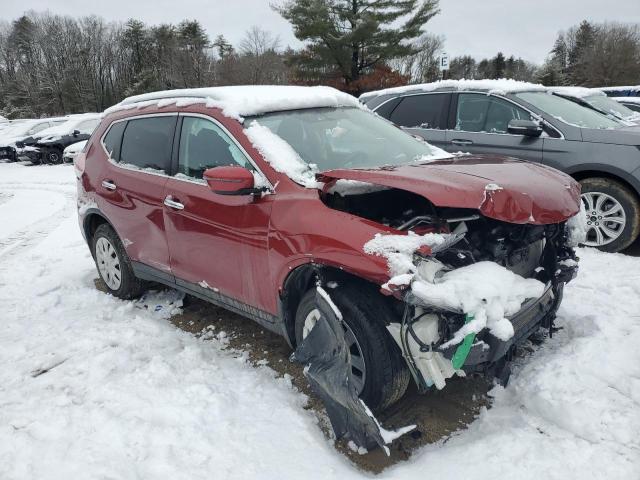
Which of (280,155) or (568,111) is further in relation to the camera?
(568,111)

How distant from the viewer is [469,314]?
2129 millimetres

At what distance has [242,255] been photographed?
3.06 meters

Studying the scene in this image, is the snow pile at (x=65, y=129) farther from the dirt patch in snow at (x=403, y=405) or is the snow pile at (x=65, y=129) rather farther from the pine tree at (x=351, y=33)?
the dirt patch in snow at (x=403, y=405)

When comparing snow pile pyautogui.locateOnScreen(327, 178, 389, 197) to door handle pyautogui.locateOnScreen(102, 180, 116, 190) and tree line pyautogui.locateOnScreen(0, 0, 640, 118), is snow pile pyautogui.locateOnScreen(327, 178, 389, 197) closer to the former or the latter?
door handle pyautogui.locateOnScreen(102, 180, 116, 190)

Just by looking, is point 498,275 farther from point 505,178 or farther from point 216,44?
point 216,44

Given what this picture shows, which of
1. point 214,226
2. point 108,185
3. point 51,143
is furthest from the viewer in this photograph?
point 51,143

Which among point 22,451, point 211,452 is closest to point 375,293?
point 211,452

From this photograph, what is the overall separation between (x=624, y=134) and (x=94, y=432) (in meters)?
5.56

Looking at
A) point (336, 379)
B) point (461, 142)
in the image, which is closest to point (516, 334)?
point (336, 379)

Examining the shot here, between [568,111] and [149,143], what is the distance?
485cm

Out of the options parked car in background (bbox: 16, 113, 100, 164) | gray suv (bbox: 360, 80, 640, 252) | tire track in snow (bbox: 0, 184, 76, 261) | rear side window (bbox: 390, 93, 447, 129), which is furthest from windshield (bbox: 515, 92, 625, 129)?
parked car in background (bbox: 16, 113, 100, 164)

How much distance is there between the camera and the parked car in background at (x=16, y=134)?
67.6ft

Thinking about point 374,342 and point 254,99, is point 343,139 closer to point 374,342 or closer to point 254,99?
point 254,99

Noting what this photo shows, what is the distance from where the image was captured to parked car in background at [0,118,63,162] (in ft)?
67.6
